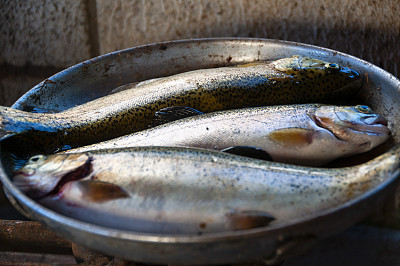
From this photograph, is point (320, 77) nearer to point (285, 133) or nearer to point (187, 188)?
point (285, 133)

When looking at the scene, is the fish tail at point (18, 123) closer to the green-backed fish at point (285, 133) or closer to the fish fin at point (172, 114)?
the green-backed fish at point (285, 133)

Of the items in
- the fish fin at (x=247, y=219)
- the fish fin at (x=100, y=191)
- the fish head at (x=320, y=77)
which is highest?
the fish head at (x=320, y=77)

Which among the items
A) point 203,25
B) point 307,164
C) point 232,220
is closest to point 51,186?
point 232,220

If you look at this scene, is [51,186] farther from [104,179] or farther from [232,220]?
[232,220]

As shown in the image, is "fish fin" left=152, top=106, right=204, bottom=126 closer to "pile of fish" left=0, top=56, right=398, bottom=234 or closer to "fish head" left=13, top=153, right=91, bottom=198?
"pile of fish" left=0, top=56, right=398, bottom=234

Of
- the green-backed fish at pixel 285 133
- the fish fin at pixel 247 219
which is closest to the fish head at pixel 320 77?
the green-backed fish at pixel 285 133

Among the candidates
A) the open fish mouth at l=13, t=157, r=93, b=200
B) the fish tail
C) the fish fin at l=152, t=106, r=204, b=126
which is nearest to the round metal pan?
the open fish mouth at l=13, t=157, r=93, b=200
